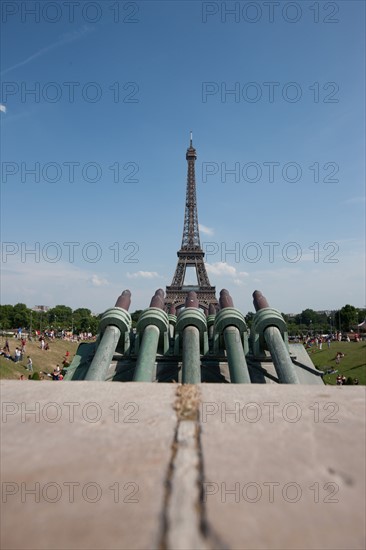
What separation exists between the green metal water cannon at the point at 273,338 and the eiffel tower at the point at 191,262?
50.3 metres

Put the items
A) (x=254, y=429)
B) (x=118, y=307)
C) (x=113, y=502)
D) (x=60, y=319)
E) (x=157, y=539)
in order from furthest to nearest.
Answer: (x=60, y=319), (x=118, y=307), (x=254, y=429), (x=113, y=502), (x=157, y=539)

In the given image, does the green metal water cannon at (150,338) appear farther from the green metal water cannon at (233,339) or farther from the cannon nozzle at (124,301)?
the green metal water cannon at (233,339)

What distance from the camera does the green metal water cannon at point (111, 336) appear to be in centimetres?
627

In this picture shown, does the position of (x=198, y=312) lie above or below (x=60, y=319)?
below

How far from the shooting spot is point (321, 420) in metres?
1.91

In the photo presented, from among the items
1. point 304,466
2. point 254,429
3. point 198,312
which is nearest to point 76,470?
point 254,429

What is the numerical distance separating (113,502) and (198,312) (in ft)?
20.7

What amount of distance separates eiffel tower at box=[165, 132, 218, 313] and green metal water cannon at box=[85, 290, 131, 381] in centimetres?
5032

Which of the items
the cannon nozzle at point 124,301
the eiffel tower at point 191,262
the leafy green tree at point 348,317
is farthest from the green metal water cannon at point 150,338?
the leafy green tree at point 348,317

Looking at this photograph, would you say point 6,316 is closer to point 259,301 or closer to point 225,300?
point 225,300

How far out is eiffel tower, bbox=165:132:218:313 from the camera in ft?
203

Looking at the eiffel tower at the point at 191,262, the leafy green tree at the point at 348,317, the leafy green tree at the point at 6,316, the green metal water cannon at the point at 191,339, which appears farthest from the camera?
the leafy green tree at the point at 348,317

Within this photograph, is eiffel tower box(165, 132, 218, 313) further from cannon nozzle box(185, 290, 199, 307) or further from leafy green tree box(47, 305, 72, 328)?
cannon nozzle box(185, 290, 199, 307)

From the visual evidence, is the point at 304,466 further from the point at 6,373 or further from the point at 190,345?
the point at 6,373
